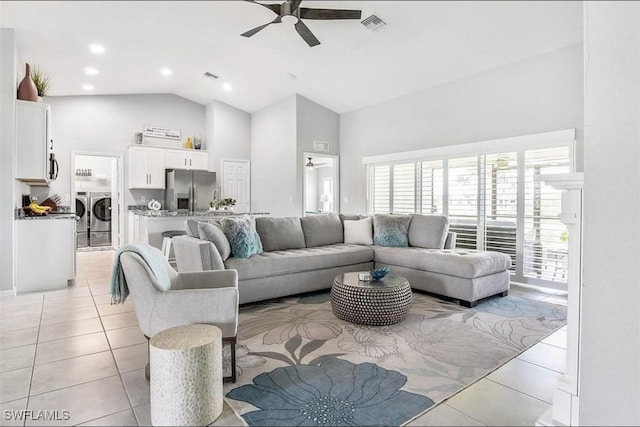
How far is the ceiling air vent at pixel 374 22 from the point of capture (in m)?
3.99

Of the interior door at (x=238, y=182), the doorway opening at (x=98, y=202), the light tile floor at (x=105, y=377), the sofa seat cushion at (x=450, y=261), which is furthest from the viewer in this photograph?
the interior door at (x=238, y=182)

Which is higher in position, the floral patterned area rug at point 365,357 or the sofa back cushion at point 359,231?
the sofa back cushion at point 359,231

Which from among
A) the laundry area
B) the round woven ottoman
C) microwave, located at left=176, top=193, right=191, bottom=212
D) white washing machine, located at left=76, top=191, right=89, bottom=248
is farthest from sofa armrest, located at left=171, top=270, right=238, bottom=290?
white washing machine, located at left=76, top=191, right=89, bottom=248

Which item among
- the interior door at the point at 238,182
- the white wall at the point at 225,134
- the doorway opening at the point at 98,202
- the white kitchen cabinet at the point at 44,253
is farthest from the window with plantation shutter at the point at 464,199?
the doorway opening at the point at 98,202

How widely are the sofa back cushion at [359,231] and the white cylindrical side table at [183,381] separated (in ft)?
11.1

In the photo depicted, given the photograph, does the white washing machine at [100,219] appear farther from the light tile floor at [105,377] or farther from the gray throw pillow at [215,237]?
the gray throw pillow at [215,237]

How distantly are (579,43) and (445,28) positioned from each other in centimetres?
151

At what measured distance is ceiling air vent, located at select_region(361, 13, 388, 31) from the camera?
3.99 meters

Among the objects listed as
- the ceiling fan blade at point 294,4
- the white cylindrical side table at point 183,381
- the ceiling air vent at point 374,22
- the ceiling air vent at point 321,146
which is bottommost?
the white cylindrical side table at point 183,381

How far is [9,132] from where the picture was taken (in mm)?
3951

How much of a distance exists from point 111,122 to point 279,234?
5.20 m

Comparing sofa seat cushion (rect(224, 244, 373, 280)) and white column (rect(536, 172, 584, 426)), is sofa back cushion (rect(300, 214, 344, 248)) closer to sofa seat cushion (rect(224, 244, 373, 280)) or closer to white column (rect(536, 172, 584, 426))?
sofa seat cushion (rect(224, 244, 373, 280))

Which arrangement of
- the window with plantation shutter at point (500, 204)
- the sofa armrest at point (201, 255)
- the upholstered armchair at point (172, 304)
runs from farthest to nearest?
the window with plantation shutter at point (500, 204) → the sofa armrest at point (201, 255) → the upholstered armchair at point (172, 304)

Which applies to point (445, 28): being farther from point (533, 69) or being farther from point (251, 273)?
point (251, 273)
